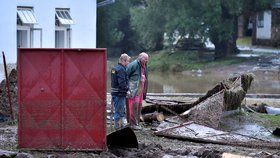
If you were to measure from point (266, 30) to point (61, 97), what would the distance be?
52726mm

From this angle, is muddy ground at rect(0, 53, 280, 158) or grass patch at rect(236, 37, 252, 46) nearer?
muddy ground at rect(0, 53, 280, 158)

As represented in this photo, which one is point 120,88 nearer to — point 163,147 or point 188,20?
point 163,147

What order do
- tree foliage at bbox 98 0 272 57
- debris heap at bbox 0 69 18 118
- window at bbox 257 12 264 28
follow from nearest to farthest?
1. debris heap at bbox 0 69 18 118
2. tree foliage at bbox 98 0 272 57
3. window at bbox 257 12 264 28

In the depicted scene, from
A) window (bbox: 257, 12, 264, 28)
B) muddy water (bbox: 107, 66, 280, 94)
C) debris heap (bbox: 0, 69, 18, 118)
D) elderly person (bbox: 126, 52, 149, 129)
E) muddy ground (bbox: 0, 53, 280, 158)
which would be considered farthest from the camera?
window (bbox: 257, 12, 264, 28)

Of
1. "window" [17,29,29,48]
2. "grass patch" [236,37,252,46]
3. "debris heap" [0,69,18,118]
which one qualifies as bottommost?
"debris heap" [0,69,18,118]

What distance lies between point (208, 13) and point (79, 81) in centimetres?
3977

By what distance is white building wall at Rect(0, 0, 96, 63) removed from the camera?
28672mm

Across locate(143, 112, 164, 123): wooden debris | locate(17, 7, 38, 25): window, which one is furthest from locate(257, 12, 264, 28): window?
locate(143, 112, 164, 123): wooden debris

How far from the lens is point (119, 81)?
15375mm

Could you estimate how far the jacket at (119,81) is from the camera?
→ 15375mm

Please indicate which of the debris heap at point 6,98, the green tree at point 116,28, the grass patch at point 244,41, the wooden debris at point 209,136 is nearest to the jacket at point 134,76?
the wooden debris at point 209,136

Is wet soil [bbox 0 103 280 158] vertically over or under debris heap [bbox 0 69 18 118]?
under

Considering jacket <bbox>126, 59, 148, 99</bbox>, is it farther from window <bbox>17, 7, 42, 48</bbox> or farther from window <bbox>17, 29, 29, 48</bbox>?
window <bbox>17, 29, 29, 48</bbox>

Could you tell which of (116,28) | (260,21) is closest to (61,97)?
(116,28)
